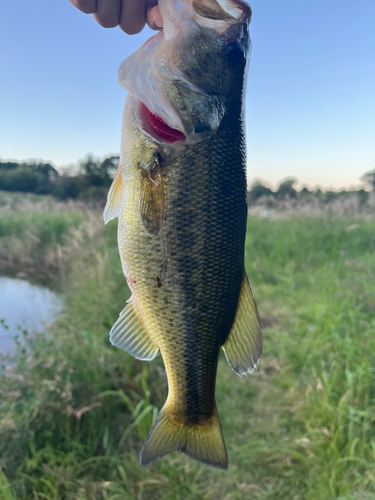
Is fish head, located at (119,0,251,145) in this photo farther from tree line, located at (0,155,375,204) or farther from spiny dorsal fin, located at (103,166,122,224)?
tree line, located at (0,155,375,204)

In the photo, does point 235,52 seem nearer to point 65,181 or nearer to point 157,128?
point 157,128

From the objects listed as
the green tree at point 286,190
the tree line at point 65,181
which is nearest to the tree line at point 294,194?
the green tree at point 286,190

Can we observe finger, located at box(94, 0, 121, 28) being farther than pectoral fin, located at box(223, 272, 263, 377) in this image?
Yes

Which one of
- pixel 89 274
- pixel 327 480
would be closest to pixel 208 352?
pixel 327 480

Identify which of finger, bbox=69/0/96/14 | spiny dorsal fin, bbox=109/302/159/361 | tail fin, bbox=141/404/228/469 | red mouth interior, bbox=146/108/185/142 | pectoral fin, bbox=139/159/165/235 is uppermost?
finger, bbox=69/0/96/14

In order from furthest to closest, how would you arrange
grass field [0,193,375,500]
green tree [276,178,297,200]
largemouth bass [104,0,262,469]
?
green tree [276,178,297,200] → grass field [0,193,375,500] → largemouth bass [104,0,262,469]

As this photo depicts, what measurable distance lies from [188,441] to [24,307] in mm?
5061

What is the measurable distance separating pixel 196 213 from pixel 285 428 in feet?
8.52

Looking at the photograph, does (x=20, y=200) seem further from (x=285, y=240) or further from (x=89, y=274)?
(x=285, y=240)

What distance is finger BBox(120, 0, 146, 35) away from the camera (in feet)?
4.63

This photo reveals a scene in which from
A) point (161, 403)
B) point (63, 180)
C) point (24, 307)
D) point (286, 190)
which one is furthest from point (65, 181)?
point (286, 190)

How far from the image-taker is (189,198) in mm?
1000

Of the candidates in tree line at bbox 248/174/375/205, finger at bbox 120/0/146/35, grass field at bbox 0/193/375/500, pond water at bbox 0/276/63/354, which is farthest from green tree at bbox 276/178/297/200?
finger at bbox 120/0/146/35

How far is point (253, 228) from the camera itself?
7.61m
